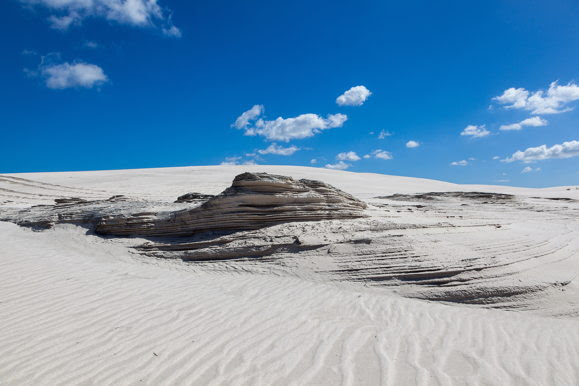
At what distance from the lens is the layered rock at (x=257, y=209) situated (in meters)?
8.99

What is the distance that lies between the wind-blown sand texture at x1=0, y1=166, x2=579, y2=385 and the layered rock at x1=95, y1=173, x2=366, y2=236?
34 cm

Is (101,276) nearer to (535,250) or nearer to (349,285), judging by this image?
(349,285)

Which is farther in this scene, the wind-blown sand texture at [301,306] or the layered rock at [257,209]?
the layered rock at [257,209]

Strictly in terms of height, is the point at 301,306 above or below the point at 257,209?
below

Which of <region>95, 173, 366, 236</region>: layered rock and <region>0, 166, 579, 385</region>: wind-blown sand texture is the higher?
<region>95, 173, 366, 236</region>: layered rock

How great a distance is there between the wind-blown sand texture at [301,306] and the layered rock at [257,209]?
34 cm

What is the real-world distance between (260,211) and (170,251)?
241 centimetres

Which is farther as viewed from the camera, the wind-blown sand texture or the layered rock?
the layered rock

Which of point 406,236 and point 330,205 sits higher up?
point 330,205

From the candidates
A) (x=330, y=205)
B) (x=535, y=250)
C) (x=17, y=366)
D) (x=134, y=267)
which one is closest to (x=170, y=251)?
(x=134, y=267)

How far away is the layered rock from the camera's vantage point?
8992 millimetres

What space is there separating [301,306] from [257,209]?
12.7ft

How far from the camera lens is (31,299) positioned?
217 inches

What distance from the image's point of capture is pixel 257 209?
902cm
